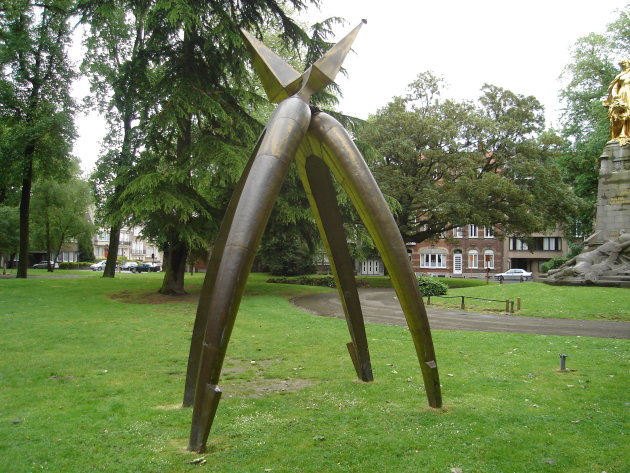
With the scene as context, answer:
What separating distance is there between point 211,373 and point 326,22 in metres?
18.3

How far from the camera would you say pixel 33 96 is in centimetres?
2730

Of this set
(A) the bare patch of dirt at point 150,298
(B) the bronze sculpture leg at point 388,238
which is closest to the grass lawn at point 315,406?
(B) the bronze sculpture leg at point 388,238

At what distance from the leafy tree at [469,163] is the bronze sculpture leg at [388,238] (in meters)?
27.6

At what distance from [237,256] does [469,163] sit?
31703mm

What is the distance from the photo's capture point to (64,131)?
26.4 m

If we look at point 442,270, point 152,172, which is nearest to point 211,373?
point 152,172

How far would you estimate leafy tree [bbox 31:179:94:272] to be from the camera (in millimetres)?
42250

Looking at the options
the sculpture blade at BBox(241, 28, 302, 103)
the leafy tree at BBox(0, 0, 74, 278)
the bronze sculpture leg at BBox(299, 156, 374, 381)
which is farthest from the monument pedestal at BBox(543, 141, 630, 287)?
the leafy tree at BBox(0, 0, 74, 278)

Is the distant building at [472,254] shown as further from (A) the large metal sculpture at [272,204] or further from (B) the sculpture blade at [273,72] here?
(B) the sculpture blade at [273,72]

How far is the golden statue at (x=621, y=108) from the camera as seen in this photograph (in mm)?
23406

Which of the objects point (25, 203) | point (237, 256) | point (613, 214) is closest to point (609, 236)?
point (613, 214)

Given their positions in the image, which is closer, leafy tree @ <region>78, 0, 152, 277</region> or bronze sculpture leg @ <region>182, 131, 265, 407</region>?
bronze sculpture leg @ <region>182, 131, 265, 407</region>

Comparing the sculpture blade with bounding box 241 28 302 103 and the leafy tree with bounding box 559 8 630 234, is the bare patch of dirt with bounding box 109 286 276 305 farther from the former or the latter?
the leafy tree with bounding box 559 8 630 234

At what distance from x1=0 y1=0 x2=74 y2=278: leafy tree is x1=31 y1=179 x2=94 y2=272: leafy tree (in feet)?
45.2
